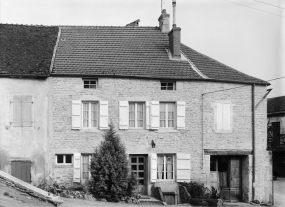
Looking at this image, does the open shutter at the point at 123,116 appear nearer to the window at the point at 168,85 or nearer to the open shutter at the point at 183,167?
the window at the point at 168,85

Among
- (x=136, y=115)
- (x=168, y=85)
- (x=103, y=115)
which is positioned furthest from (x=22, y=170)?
(x=168, y=85)

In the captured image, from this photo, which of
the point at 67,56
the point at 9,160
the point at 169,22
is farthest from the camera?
the point at 169,22

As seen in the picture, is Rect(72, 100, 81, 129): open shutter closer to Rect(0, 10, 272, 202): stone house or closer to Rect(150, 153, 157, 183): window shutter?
Rect(0, 10, 272, 202): stone house

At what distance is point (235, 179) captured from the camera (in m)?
24.4

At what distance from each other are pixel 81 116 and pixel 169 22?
781 centimetres

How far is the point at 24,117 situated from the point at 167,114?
A: 6.94m

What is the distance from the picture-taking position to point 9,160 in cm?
2231

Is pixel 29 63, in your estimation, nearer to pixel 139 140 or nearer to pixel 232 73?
pixel 139 140

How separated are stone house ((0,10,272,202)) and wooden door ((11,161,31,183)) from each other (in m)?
0.89

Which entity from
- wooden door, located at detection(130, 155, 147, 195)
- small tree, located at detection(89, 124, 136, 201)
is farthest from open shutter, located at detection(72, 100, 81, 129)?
wooden door, located at detection(130, 155, 147, 195)

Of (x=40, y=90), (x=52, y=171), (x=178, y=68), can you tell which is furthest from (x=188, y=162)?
(x=40, y=90)

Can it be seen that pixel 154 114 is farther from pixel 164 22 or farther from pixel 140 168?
pixel 164 22

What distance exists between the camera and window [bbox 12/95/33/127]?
22.6 m

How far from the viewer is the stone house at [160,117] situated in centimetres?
2284
